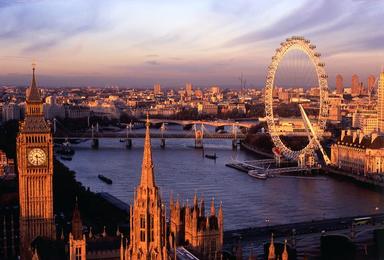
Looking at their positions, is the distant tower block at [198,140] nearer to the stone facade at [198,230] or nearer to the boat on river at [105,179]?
the boat on river at [105,179]

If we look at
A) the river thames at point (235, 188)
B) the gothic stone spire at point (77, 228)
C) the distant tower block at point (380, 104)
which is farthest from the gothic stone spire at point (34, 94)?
the distant tower block at point (380, 104)

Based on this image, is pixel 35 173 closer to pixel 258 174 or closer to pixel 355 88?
pixel 258 174

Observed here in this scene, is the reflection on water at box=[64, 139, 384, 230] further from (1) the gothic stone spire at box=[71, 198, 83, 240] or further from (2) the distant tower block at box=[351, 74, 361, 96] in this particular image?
(2) the distant tower block at box=[351, 74, 361, 96]

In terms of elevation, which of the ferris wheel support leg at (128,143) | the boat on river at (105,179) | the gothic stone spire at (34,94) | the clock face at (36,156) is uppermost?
the gothic stone spire at (34,94)

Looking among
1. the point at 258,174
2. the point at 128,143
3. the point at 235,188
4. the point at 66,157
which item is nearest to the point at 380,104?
the point at 128,143

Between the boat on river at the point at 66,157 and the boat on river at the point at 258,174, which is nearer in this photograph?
the boat on river at the point at 258,174

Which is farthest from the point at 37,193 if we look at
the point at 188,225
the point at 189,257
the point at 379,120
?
the point at 379,120

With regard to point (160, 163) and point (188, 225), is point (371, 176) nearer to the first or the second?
point (160, 163)

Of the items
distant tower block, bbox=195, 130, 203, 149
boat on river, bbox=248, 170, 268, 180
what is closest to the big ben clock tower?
boat on river, bbox=248, 170, 268, 180
